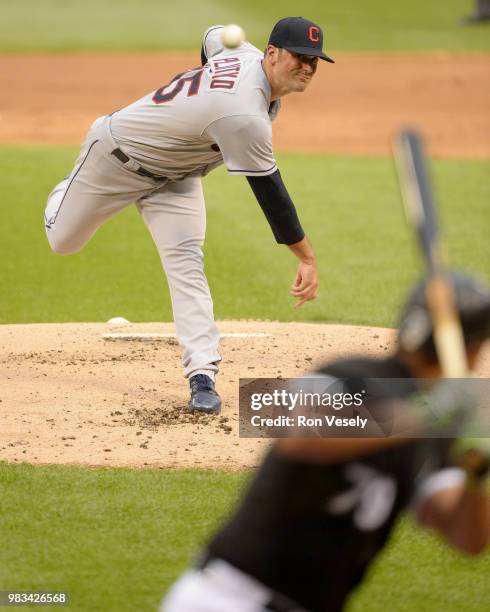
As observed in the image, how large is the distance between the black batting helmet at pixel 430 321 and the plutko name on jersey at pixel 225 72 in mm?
3420

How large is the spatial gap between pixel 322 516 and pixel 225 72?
3783 mm

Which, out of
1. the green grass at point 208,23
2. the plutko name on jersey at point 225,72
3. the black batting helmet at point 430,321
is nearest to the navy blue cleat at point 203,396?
the plutko name on jersey at point 225,72

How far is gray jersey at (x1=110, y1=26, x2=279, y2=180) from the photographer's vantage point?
5.88 m

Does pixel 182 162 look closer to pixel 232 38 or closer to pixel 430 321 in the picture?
pixel 232 38

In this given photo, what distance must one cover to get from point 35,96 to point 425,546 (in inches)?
758

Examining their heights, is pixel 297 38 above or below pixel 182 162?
above

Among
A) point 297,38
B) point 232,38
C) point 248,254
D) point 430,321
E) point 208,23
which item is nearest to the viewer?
point 430,321

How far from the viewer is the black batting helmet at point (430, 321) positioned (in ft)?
8.77

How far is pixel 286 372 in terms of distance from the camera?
279 inches

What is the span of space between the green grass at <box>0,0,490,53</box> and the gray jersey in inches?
890

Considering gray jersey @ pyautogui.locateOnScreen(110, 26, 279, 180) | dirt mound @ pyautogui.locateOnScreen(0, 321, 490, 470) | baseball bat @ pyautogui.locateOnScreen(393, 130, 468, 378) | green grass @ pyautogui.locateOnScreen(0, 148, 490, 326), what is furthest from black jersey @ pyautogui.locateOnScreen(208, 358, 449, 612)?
green grass @ pyautogui.locateOnScreen(0, 148, 490, 326)

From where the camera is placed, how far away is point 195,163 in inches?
248

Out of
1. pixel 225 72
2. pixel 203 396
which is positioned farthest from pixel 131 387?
pixel 225 72

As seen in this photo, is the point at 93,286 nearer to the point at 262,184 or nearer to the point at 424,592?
the point at 262,184
